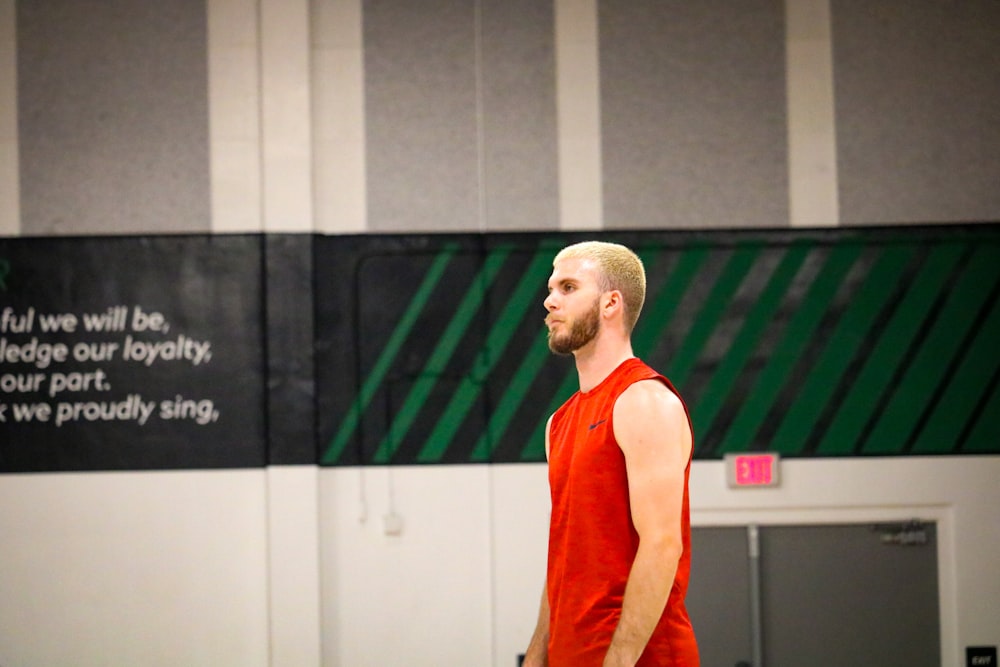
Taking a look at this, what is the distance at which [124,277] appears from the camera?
3.84 meters

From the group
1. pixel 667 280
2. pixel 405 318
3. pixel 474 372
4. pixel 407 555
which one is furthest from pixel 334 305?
pixel 667 280

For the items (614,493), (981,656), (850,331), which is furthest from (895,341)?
(614,493)

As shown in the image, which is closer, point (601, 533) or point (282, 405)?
point (601, 533)

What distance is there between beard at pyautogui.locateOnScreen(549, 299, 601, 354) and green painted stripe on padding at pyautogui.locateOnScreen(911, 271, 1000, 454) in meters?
2.37

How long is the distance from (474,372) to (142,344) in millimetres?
1301

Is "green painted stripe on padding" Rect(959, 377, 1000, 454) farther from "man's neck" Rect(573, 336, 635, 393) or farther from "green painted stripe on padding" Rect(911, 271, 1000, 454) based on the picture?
"man's neck" Rect(573, 336, 635, 393)

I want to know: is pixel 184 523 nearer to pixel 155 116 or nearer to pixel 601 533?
pixel 155 116

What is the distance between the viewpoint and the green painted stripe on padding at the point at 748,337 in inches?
151

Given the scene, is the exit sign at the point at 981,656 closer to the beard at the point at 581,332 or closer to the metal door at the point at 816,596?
the metal door at the point at 816,596

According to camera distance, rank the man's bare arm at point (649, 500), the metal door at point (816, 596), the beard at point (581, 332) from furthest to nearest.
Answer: the metal door at point (816, 596) < the beard at point (581, 332) < the man's bare arm at point (649, 500)

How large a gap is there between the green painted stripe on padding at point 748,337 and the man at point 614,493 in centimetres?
188

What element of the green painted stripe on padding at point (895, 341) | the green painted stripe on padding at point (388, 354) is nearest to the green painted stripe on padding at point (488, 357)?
the green painted stripe on padding at point (388, 354)

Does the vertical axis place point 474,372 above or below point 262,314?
below

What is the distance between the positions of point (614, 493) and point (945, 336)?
2.51 meters
